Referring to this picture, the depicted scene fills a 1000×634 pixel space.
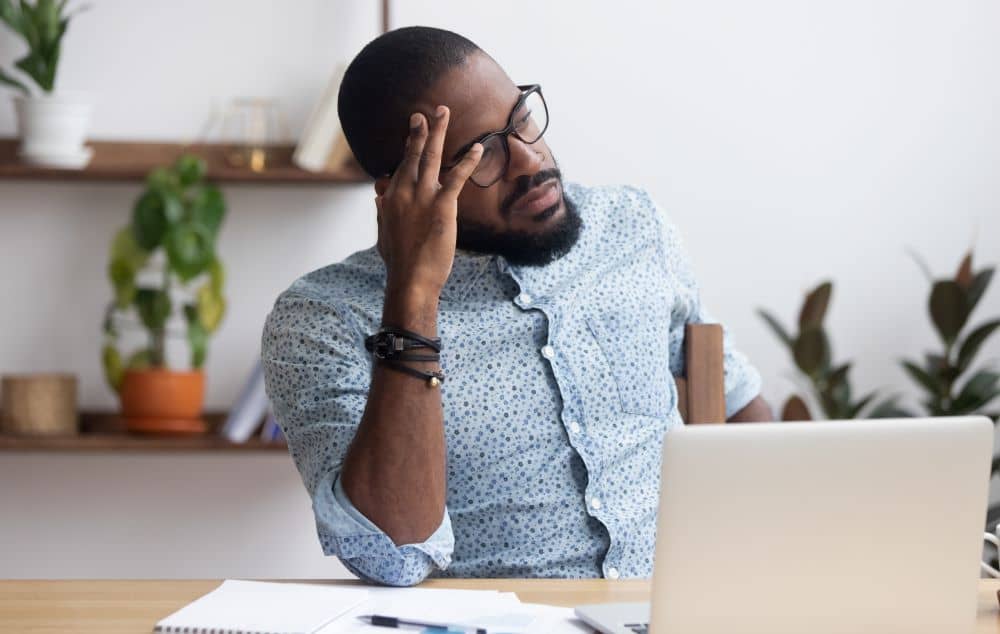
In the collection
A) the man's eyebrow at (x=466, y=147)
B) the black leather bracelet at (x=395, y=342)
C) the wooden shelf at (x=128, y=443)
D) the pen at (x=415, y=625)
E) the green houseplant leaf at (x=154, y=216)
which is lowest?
the wooden shelf at (x=128, y=443)

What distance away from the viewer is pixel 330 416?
146cm

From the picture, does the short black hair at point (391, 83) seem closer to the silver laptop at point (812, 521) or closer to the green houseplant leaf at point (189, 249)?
the silver laptop at point (812, 521)

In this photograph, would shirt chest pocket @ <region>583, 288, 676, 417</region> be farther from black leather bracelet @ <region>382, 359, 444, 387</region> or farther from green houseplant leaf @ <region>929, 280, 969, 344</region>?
green houseplant leaf @ <region>929, 280, 969, 344</region>

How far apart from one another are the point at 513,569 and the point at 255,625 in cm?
57

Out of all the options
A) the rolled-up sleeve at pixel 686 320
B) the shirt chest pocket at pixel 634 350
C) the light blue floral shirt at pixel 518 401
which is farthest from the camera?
the rolled-up sleeve at pixel 686 320

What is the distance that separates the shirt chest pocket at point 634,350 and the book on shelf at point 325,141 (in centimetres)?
128

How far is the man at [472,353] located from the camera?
139 centimetres

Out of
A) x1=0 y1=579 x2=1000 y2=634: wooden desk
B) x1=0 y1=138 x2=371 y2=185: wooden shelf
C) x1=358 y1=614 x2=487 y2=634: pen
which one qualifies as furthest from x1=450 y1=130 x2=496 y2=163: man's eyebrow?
x1=0 y1=138 x2=371 y2=185: wooden shelf

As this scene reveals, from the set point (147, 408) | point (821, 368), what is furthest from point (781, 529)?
point (147, 408)

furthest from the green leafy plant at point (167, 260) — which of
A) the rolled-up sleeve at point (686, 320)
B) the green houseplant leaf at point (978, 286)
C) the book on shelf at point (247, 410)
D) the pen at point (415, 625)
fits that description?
the pen at point (415, 625)

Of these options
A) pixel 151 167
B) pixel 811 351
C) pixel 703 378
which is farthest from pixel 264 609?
pixel 151 167

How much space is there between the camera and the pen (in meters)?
1.03

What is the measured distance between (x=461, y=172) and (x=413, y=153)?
6 centimetres

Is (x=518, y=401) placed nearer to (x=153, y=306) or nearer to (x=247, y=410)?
(x=247, y=410)
